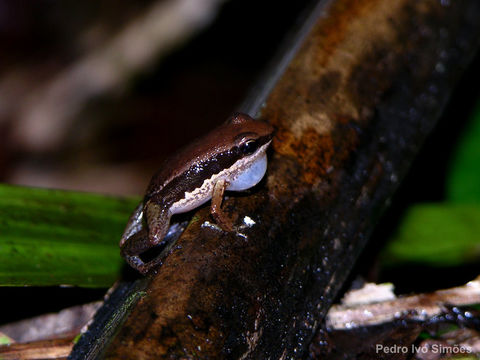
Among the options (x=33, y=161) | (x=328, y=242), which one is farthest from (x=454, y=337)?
(x=33, y=161)

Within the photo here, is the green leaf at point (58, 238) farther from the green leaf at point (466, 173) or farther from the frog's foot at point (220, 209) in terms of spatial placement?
the green leaf at point (466, 173)

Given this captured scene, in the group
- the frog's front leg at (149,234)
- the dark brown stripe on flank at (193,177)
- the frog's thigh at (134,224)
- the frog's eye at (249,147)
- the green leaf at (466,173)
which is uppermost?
the frog's eye at (249,147)

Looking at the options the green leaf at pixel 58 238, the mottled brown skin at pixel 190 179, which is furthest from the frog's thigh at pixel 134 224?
the green leaf at pixel 58 238

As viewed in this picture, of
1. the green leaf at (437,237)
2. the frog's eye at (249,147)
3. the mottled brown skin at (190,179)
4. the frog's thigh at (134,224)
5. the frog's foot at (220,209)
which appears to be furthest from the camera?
the green leaf at (437,237)

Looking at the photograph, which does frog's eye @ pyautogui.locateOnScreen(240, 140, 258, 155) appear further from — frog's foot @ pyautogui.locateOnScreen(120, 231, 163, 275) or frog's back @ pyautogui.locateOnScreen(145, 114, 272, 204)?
frog's foot @ pyautogui.locateOnScreen(120, 231, 163, 275)

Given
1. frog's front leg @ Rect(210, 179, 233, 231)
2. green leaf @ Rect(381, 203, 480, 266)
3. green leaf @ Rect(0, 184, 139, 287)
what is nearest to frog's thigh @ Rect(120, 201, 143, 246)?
green leaf @ Rect(0, 184, 139, 287)

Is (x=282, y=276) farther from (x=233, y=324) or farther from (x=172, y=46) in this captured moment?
(x=172, y=46)

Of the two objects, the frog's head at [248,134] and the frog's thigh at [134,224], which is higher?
the frog's head at [248,134]

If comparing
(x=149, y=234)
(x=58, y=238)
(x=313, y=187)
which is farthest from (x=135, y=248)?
(x=313, y=187)
